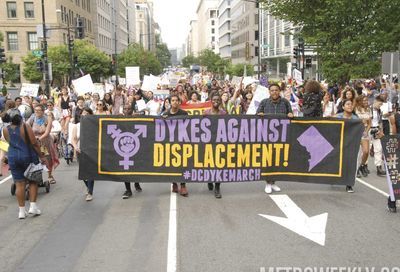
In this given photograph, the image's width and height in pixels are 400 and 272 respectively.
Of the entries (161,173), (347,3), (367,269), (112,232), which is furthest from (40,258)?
(347,3)

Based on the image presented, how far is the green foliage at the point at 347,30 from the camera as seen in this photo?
61.9 feet

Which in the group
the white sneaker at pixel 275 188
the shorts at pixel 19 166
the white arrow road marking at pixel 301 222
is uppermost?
the shorts at pixel 19 166

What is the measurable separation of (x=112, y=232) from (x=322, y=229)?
2.85 m

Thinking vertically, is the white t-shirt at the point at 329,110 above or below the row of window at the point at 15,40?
below

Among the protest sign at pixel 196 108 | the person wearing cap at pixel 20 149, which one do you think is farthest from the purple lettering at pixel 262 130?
the protest sign at pixel 196 108

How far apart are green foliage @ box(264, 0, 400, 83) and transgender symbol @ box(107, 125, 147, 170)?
1241cm

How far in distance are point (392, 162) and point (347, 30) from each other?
13345mm

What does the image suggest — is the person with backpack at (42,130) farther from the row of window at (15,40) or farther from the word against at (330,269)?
the row of window at (15,40)

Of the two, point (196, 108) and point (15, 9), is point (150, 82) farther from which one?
point (15, 9)

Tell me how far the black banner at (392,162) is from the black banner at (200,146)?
4.44ft

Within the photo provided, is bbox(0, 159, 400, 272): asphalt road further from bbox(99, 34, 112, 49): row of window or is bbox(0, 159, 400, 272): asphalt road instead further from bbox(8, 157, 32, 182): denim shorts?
bbox(99, 34, 112, 49): row of window

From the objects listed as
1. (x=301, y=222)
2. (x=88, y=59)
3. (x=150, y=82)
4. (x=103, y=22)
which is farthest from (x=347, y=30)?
(x=103, y=22)

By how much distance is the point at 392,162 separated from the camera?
287 inches

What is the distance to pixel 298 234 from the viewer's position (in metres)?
6.44
